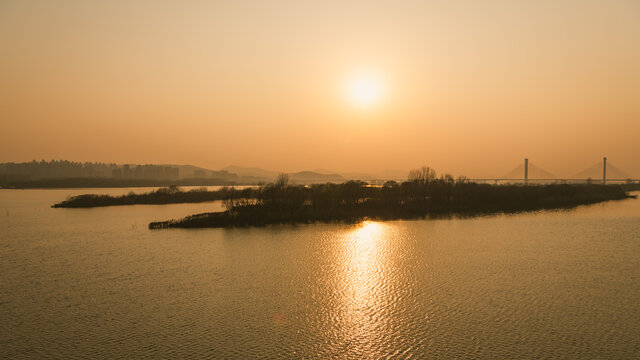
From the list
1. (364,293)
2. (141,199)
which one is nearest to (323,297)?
(364,293)

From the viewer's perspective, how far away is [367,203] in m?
48.8

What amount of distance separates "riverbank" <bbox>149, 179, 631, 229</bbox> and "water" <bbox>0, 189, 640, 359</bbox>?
33.2 feet

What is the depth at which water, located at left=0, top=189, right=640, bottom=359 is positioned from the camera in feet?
34.0

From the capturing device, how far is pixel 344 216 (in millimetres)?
41594

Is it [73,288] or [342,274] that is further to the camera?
[342,274]

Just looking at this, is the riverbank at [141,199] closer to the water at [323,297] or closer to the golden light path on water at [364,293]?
the golden light path on water at [364,293]

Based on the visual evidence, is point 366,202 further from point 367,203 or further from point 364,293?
point 364,293

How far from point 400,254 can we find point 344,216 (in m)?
19.6

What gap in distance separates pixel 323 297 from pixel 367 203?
34831 mm

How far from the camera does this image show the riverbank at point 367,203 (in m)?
37.9

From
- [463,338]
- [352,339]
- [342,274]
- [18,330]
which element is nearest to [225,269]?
[342,274]

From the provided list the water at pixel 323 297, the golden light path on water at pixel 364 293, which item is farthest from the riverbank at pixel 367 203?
the golden light path on water at pixel 364 293

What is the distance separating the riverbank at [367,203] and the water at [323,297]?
33.2ft

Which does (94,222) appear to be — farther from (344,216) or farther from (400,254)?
(400,254)
